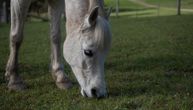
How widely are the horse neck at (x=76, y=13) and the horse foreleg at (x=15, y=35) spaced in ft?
3.70

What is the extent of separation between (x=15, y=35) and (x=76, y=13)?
1566 millimetres

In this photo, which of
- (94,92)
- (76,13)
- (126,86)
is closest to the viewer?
(94,92)

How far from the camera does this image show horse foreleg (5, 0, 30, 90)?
6633 millimetres

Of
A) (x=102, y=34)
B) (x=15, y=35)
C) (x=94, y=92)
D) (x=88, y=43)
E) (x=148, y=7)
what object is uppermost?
(x=102, y=34)

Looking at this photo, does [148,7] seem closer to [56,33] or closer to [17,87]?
[56,33]

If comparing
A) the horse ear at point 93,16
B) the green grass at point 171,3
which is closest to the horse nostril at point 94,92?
the horse ear at point 93,16

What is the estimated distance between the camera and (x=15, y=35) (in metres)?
6.81

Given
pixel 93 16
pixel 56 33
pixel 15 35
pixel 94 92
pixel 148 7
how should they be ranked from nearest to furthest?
pixel 93 16 → pixel 94 92 → pixel 15 35 → pixel 56 33 → pixel 148 7

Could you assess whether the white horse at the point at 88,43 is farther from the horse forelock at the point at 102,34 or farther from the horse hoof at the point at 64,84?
the horse hoof at the point at 64,84

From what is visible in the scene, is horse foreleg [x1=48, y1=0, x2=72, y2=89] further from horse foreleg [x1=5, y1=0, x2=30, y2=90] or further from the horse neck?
the horse neck

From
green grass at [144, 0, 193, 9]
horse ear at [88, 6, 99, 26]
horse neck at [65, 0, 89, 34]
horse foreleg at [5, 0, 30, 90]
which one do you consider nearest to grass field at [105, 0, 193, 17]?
green grass at [144, 0, 193, 9]

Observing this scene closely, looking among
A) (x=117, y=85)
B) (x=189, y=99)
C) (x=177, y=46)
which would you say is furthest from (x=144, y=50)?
(x=189, y=99)

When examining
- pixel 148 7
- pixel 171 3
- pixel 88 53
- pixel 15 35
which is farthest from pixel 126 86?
pixel 148 7

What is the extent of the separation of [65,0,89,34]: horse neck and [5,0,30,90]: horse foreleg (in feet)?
3.70
